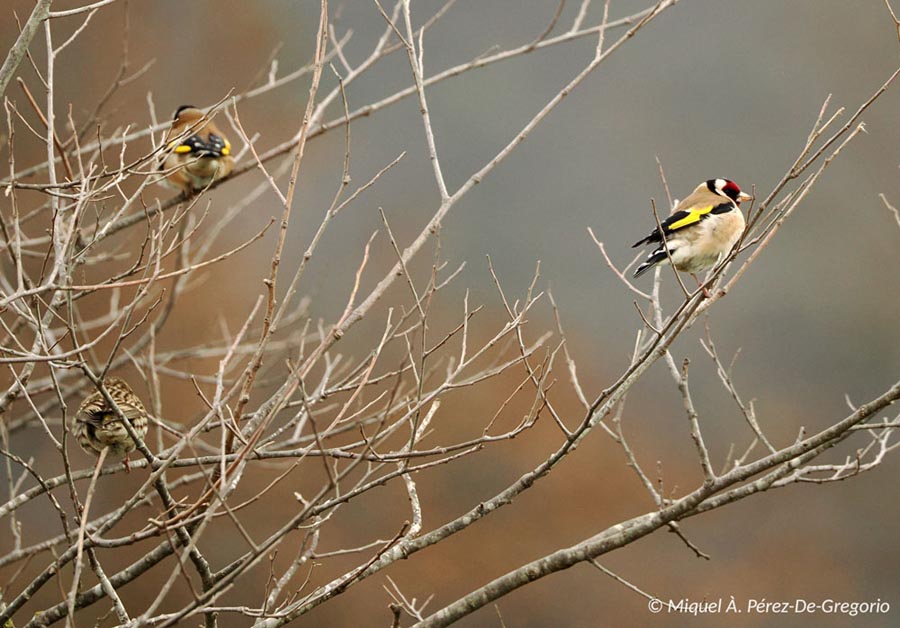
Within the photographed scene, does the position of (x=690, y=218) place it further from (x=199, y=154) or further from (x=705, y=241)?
(x=199, y=154)

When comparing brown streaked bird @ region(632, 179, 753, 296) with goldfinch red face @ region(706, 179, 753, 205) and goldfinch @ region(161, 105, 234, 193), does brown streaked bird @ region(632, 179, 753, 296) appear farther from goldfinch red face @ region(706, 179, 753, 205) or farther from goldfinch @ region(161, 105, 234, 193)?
goldfinch @ region(161, 105, 234, 193)

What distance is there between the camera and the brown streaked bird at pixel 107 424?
2.90 meters

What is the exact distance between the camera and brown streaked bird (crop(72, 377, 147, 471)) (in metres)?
2.90

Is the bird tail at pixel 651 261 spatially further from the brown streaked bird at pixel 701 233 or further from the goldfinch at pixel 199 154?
the goldfinch at pixel 199 154

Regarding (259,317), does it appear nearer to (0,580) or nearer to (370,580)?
(370,580)

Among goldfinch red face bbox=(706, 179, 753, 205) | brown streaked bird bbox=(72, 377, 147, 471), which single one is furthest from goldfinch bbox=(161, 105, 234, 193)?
goldfinch red face bbox=(706, 179, 753, 205)

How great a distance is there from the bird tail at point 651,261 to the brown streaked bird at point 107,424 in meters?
1.78

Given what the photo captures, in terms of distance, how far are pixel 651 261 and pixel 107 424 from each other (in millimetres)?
→ 1926

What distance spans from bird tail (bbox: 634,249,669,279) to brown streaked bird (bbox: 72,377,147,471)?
5.82 feet

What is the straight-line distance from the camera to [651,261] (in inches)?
134

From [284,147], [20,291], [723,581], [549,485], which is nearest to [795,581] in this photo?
[723,581]

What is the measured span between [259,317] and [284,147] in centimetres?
280

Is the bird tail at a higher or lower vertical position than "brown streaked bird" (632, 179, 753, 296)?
lower

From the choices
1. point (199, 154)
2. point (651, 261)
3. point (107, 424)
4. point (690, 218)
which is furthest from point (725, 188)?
point (107, 424)
